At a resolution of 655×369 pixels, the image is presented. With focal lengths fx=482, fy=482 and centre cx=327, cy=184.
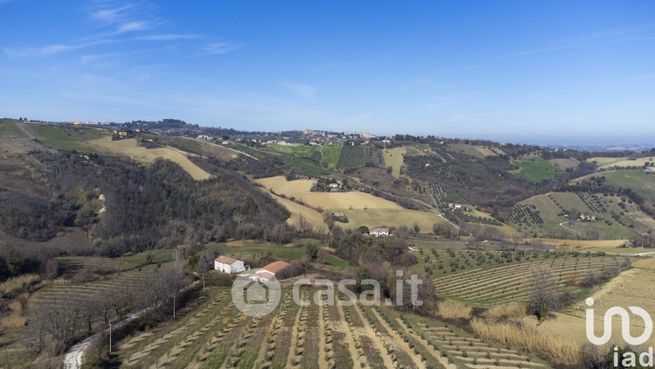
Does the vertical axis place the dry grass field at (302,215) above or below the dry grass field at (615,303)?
below

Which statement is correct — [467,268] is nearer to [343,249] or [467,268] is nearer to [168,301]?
[343,249]

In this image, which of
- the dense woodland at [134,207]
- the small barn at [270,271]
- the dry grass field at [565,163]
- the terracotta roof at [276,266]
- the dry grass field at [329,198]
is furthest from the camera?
the dry grass field at [565,163]

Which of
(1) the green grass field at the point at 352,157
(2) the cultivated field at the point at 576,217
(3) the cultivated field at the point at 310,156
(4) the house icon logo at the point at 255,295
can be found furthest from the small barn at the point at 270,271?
(1) the green grass field at the point at 352,157

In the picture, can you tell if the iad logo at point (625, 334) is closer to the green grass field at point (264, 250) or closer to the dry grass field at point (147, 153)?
the green grass field at point (264, 250)

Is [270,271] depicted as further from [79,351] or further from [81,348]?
[79,351]

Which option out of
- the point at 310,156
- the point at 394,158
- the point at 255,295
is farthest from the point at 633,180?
the point at 255,295

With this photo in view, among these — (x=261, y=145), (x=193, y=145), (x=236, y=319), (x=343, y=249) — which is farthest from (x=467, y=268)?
(x=261, y=145)

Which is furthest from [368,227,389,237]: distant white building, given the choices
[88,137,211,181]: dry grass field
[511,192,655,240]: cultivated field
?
[88,137,211,181]: dry grass field
